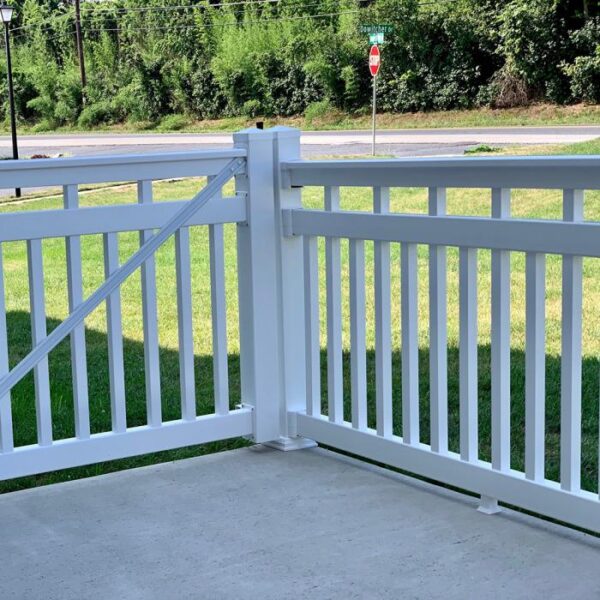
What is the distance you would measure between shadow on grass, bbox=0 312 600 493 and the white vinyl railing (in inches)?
9.3

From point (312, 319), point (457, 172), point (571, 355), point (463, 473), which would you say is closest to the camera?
point (571, 355)

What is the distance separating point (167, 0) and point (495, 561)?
3882cm

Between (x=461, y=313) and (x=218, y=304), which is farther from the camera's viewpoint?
(x=218, y=304)

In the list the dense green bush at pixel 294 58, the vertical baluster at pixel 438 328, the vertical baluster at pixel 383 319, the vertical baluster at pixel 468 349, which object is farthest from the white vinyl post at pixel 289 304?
the dense green bush at pixel 294 58

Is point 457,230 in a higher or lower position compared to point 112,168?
lower

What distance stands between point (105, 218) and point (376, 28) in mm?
23363

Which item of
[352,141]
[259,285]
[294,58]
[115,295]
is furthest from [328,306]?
[294,58]

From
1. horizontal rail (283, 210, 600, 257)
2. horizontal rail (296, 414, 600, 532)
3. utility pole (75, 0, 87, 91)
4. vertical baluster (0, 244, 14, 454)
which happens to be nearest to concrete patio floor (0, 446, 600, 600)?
horizontal rail (296, 414, 600, 532)

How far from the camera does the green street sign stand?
81.9ft

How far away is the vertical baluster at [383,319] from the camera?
346 cm

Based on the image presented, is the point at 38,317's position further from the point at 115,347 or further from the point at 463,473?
the point at 463,473

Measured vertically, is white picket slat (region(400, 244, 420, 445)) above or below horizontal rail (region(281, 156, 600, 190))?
below

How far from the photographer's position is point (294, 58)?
32250mm

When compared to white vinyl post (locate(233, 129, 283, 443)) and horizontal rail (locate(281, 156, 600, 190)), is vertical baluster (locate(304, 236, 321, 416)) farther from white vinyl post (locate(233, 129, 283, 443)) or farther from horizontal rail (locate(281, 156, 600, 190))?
horizontal rail (locate(281, 156, 600, 190))
